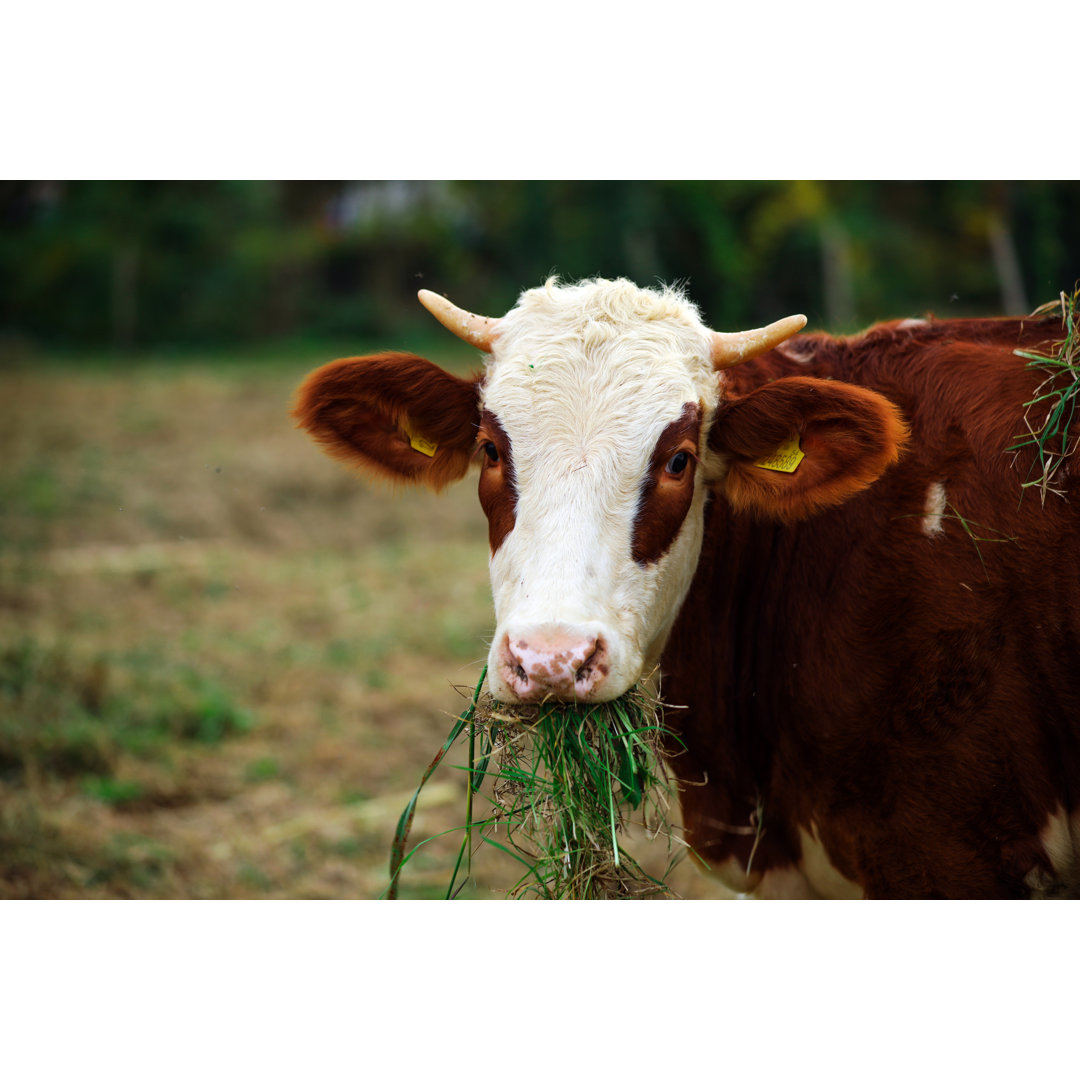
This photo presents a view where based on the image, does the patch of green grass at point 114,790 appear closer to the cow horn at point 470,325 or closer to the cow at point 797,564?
the cow at point 797,564

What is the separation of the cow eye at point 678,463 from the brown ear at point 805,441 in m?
0.20

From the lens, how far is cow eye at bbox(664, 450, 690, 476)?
2.84 meters

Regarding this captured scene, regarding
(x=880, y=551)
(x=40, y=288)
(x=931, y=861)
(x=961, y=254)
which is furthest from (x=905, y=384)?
(x=40, y=288)

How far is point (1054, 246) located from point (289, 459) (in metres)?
9.83

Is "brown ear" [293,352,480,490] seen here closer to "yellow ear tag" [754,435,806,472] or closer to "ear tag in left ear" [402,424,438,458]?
"ear tag in left ear" [402,424,438,458]

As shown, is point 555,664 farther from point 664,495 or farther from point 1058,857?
point 1058,857

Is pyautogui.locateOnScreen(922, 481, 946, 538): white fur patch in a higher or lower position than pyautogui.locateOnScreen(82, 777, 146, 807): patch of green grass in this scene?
higher

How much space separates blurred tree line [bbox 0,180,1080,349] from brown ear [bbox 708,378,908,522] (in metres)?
14.0

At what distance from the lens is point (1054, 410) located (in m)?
2.83

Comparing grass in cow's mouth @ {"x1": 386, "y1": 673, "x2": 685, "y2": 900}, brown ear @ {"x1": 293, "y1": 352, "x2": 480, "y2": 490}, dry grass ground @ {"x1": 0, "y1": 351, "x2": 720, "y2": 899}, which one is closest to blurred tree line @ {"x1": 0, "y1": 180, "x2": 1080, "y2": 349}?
dry grass ground @ {"x1": 0, "y1": 351, "x2": 720, "y2": 899}

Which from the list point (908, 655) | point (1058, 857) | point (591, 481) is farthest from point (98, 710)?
point (1058, 857)

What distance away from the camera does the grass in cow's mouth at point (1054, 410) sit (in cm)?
283

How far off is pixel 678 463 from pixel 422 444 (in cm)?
96

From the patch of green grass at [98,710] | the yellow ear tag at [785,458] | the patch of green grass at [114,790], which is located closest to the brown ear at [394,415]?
the yellow ear tag at [785,458]
